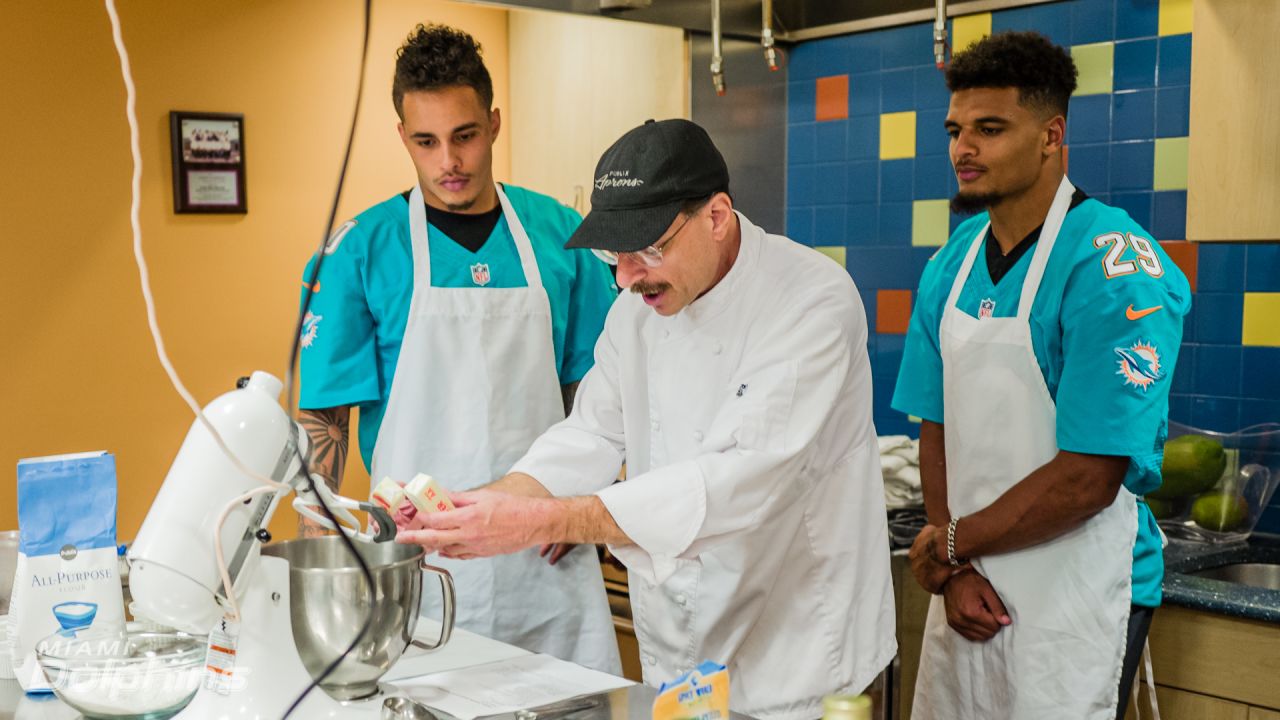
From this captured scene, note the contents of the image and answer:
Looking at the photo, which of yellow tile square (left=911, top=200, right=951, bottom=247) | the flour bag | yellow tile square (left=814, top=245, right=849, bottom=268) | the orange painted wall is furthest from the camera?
the orange painted wall

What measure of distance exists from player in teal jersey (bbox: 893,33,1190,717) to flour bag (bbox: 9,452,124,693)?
57.2 inches

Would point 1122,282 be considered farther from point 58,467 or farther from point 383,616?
point 58,467

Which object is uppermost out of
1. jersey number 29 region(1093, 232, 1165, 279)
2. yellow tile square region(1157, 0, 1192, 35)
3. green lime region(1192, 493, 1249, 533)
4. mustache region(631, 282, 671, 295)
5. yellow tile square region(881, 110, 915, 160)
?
yellow tile square region(1157, 0, 1192, 35)

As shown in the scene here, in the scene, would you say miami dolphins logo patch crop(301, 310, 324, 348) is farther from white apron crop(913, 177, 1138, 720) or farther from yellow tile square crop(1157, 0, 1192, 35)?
yellow tile square crop(1157, 0, 1192, 35)

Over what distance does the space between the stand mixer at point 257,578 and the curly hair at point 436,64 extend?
94 centimetres

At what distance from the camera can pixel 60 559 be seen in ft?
5.41

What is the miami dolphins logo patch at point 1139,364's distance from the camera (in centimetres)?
207

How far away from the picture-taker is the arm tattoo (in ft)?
7.36

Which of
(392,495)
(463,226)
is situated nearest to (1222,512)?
(463,226)

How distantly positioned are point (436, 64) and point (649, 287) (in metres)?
0.68

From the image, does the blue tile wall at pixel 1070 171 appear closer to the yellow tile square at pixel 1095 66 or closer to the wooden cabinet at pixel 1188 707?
the yellow tile square at pixel 1095 66

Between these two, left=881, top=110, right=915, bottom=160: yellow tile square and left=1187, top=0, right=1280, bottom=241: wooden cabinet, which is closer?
left=1187, top=0, right=1280, bottom=241: wooden cabinet

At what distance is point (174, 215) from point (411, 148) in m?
2.01

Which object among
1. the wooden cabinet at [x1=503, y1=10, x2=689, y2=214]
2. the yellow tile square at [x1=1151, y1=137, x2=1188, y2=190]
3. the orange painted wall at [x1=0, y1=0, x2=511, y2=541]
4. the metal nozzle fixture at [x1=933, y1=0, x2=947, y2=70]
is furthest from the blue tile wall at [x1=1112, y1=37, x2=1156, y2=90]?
the orange painted wall at [x1=0, y1=0, x2=511, y2=541]
